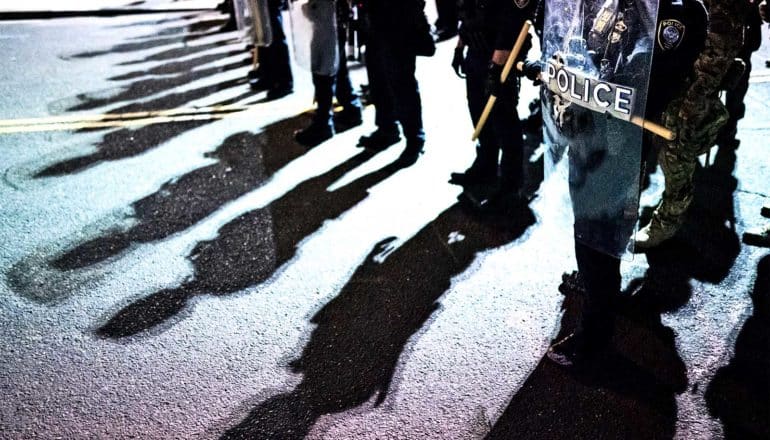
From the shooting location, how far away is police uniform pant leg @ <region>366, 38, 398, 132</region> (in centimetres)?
511

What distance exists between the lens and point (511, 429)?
8.51ft

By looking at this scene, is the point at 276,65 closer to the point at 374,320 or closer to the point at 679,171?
the point at 374,320

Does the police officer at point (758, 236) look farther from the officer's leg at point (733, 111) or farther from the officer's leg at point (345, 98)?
the officer's leg at point (345, 98)

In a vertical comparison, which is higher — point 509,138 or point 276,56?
point 276,56

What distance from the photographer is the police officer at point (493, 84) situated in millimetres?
3676

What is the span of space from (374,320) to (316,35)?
287 cm

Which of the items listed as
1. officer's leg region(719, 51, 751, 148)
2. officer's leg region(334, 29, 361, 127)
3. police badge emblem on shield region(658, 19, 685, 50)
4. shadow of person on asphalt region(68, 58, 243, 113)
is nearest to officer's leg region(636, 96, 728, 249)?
police badge emblem on shield region(658, 19, 685, 50)

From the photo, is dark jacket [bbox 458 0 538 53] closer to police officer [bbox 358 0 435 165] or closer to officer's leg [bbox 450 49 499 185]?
officer's leg [bbox 450 49 499 185]

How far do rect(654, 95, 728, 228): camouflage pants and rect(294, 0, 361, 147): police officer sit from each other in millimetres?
2910

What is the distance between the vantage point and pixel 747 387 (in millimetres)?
2756

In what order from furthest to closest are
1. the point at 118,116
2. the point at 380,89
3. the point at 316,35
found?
the point at 118,116, the point at 380,89, the point at 316,35

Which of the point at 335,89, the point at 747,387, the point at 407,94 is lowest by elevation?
the point at 747,387

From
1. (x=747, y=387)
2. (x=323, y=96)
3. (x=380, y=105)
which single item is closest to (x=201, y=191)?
(x=323, y=96)

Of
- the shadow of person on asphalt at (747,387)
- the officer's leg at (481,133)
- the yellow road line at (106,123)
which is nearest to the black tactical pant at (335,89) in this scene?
the yellow road line at (106,123)
